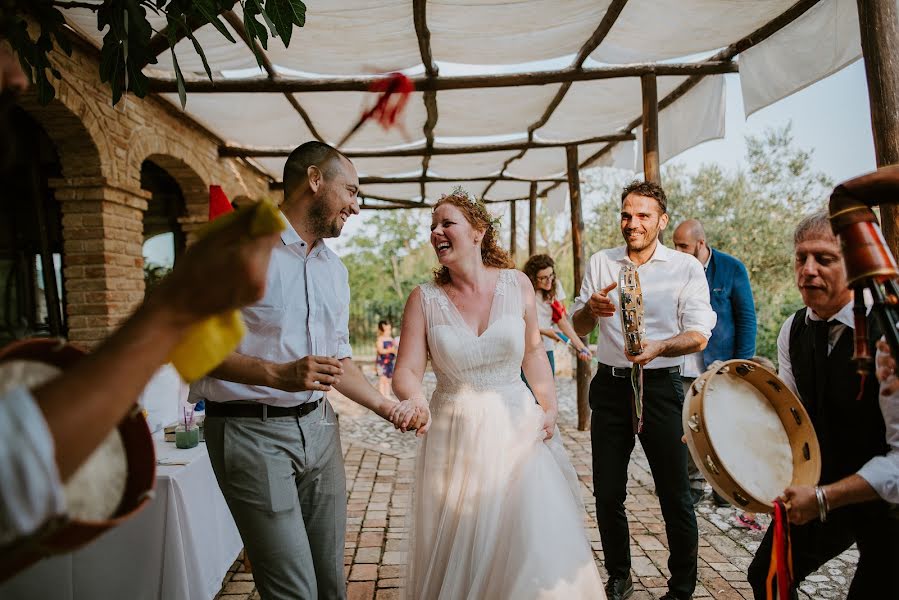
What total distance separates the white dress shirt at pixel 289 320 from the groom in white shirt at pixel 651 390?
5.12 ft

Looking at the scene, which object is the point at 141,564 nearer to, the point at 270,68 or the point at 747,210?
the point at 270,68

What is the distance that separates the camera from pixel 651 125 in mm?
5328

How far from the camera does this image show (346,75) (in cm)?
527

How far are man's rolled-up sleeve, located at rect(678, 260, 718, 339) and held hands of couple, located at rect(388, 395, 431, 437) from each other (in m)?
1.70

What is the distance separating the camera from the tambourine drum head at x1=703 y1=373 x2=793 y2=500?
74.0 inches

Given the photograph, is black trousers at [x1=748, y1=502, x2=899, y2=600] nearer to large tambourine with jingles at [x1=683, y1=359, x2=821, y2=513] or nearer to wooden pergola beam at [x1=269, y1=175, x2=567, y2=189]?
large tambourine with jingles at [x1=683, y1=359, x2=821, y2=513]

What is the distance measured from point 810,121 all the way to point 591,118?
3660 centimetres

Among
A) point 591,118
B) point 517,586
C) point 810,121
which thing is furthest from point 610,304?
point 810,121

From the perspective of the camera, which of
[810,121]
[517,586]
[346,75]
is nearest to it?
[517,586]

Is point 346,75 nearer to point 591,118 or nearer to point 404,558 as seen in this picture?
point 591,118

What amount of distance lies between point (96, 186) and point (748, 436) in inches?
224

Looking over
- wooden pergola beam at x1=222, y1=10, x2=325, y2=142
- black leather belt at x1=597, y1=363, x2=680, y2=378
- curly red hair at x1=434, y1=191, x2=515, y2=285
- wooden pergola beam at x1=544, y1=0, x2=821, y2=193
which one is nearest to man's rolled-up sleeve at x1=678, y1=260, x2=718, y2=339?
black leather belt at x1=597, y1=363, x2=680, y2=378

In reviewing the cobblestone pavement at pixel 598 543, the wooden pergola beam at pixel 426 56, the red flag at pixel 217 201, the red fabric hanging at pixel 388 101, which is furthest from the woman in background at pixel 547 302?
the red flag at pixel 217 201

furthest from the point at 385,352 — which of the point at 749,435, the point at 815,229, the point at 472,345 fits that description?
the point at 815,229
